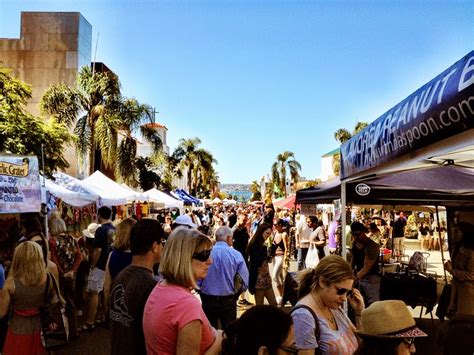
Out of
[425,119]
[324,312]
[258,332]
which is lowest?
[324,312]

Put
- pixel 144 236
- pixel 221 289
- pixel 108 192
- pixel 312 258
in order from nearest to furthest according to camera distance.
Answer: pixel 144 236
pixel 221 289
pixel 312 258
pixel 108 192

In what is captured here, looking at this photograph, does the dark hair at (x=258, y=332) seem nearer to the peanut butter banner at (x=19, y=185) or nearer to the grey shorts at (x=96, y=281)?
the peanut butter banner at (x=19, y=185)

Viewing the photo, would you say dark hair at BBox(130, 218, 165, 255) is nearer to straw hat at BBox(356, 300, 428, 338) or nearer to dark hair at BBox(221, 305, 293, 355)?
dark hair at BBox(221, 305, 293, 355)

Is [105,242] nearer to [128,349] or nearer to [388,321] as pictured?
[128,349]

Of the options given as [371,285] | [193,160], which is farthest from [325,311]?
[193,160]

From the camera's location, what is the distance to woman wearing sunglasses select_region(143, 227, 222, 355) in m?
2.52

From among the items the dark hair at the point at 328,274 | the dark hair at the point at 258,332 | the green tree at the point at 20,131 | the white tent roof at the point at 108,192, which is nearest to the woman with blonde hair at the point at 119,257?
the dark hair at the point at 328,274

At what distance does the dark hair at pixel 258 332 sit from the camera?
6.36ft

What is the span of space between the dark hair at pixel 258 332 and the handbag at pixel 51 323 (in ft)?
9.79

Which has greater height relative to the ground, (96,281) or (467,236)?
(467,236)

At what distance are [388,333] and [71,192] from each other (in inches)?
431

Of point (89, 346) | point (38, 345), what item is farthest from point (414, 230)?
point (38, 345)

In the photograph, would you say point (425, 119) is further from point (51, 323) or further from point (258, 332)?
point (51, 323)

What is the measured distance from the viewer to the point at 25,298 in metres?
4.37
